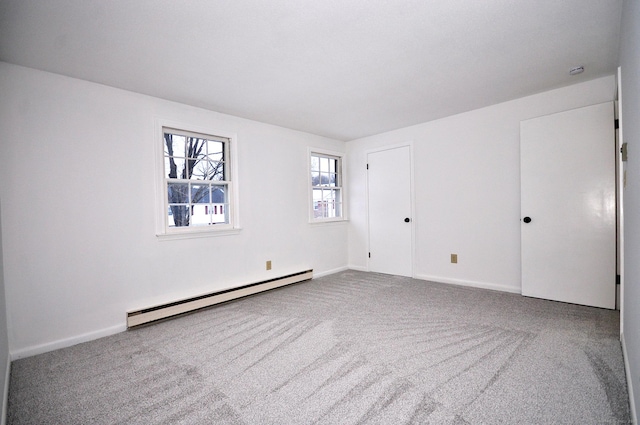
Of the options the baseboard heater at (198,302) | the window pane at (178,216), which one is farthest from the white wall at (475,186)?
the window pane at (178,216)

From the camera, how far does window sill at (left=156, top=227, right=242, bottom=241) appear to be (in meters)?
3.11

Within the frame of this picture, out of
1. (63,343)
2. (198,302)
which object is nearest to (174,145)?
(198,302)

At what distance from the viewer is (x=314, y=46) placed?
2.21 meters

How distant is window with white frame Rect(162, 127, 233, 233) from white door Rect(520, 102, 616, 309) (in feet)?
11.4

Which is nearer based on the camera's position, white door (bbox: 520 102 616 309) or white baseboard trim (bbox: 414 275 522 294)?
white door (bbox: 520 102 616 309)

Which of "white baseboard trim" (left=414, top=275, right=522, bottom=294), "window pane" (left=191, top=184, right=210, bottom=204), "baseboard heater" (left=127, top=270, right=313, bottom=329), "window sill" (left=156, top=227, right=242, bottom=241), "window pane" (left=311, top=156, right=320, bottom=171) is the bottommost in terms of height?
"white baseboard trim" (left=414, top=275, right=522, bottom=294)

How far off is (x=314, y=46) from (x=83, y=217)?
240 centimetres

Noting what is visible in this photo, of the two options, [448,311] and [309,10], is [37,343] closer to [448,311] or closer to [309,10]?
[309,10]

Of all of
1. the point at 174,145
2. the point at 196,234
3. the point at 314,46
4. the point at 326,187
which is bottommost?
the point at 196,234

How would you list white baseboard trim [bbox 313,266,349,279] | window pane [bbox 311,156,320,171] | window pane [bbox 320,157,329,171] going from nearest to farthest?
white baseboard trim [bbox 313,266,349,279]
window pane [bbox 311,156,320,171]
window pane [bbox 320,157,329,171]

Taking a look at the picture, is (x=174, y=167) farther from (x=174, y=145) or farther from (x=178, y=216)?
(x=178, y=216)

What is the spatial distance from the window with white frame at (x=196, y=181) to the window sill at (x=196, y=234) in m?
0.04

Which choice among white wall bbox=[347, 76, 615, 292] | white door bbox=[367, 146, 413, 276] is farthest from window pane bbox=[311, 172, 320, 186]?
white wall bbox=[347, 76, 615, 292]

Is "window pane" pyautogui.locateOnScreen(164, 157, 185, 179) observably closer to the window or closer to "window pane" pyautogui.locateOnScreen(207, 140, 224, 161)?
"window pane" pyautogui.locateOnScreen(207, 140, 224, 161)
